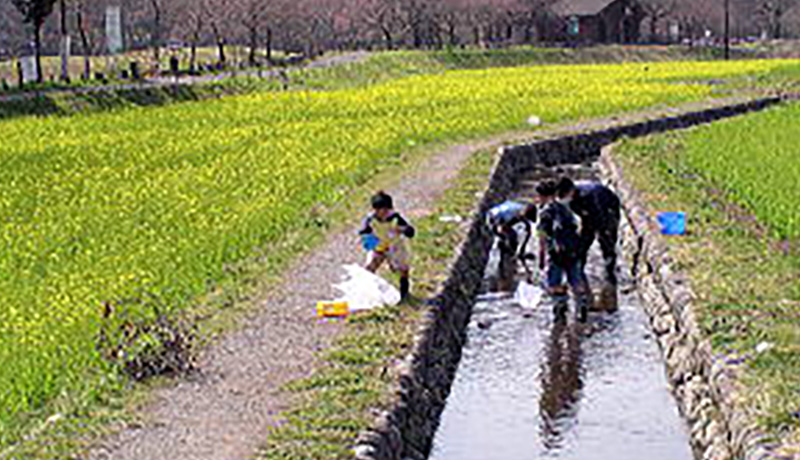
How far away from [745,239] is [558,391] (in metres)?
5.16

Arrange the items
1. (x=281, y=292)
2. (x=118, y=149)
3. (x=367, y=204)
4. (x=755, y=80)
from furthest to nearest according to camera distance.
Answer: (x=755, y=80) < (x=118, y=149) < (x=367, y=204) < (x=281, y=292)

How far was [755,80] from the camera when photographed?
231ft

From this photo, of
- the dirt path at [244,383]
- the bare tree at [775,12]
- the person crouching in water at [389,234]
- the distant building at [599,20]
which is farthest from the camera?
the bare tree at [775,12]

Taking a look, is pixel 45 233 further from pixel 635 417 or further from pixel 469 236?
pixel 635 417

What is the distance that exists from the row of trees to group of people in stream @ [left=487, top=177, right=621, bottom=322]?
88.5 meters

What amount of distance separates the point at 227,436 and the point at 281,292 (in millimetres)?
5881

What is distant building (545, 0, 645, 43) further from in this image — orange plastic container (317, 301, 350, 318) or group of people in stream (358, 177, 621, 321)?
orange plastic container (317, 301, 350, 318)

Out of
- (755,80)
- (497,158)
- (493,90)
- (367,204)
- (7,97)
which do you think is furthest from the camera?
(755,80)

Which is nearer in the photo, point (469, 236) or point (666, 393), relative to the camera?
point (666, 393)

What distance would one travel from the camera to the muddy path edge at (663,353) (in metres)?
11.6

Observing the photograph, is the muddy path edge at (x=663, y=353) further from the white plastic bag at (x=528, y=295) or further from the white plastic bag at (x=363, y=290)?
the white plastic bag at (x=528, y=295)

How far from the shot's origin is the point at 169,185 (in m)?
27.7

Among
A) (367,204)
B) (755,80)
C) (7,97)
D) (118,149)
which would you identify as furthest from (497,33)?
(367,204)

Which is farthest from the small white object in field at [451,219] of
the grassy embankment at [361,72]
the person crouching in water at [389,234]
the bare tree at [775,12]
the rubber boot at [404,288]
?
the bare tree at [775,12]
